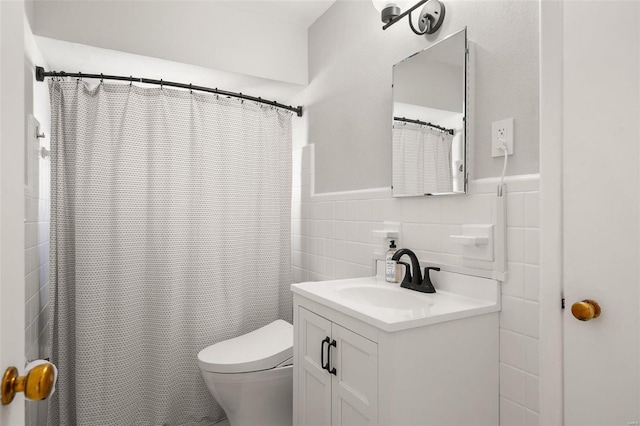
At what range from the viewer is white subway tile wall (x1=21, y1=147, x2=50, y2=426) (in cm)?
158

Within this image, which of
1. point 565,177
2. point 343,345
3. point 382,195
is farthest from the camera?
point 382,195

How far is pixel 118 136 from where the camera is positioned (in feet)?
6.41

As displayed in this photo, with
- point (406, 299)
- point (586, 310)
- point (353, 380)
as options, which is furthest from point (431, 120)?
point (353, 380)

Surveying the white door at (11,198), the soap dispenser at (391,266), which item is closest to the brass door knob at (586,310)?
the soap dispenser at (391,266)

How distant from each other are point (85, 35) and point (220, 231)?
47.2 inches

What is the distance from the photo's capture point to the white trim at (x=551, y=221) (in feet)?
3.62

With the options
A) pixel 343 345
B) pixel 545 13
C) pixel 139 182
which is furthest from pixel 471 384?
pixel 139 182

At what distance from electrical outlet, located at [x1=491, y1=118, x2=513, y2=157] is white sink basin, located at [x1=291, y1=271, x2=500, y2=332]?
442mm

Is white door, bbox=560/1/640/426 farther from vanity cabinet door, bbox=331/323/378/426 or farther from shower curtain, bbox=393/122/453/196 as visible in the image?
vanity cabinet door, bbox=331/323/378/426

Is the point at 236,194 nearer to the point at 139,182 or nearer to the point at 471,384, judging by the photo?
the point at 139,182

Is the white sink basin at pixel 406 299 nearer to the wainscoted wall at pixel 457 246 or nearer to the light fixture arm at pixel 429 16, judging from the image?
the wainscoted wall at pixel 457 246

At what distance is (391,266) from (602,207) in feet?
2.64

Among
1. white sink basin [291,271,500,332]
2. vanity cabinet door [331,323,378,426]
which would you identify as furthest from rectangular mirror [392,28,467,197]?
vanity cabinet door [331,323,378,426]

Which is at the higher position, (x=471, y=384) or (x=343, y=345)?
(x=343, y=345)
